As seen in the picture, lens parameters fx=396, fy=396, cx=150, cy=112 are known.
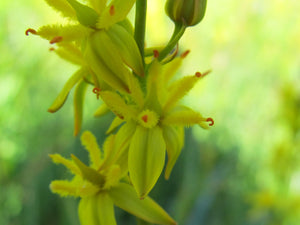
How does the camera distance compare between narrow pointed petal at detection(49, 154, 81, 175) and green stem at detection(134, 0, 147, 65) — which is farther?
narrow pointed petal at detection(49, 154, 81, 175)

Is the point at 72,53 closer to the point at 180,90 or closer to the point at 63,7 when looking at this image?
the point at 63,7

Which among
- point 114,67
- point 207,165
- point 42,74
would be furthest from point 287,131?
point 42,74

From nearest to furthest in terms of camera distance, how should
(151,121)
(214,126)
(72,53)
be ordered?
(151,121), (72,53), (214,126)

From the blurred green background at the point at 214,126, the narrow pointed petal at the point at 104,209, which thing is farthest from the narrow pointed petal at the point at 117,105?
the blurred green background at the point at 214,126

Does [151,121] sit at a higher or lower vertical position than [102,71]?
lower

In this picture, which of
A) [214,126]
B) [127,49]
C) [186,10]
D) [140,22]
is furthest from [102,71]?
[214,126]

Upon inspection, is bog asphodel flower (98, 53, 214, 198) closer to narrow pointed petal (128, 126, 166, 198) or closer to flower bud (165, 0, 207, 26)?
narrow pointed petal (128, 126, 166, 198)

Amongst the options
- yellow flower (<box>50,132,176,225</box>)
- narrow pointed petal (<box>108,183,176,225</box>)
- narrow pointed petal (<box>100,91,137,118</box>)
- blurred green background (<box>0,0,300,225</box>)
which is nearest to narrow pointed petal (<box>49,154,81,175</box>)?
yellow flower (<box>50,132,176,225</box>)
